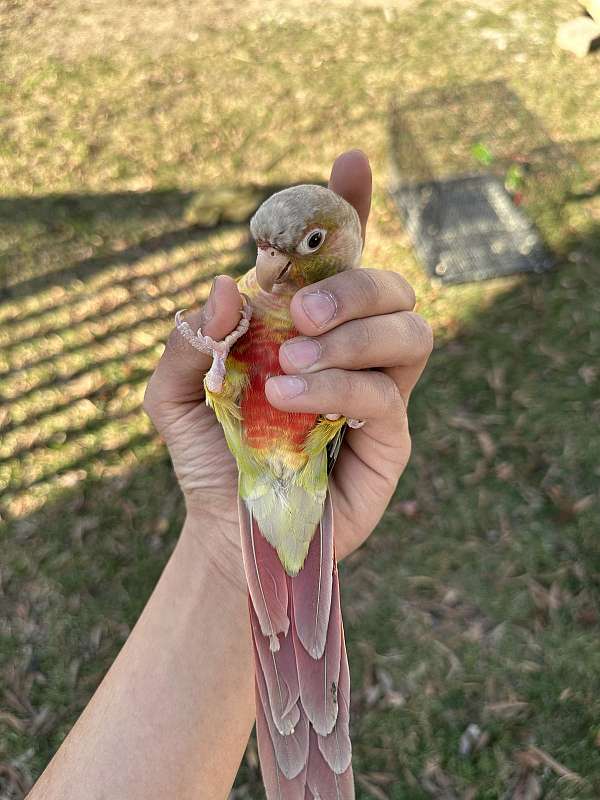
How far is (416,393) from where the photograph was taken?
4488mm

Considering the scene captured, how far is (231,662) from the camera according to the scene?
2.21 metres

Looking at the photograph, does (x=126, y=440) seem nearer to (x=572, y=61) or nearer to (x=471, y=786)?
(x=471, y=786)

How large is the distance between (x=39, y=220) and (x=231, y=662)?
442cm

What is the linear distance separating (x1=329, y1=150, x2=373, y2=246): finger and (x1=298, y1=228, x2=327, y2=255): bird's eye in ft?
1.55

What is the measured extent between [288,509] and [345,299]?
706 millimetres

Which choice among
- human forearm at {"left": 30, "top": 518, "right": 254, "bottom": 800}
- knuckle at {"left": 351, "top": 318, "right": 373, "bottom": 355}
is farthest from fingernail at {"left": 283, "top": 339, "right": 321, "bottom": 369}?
human forearm at {"left": 30, "top": 518, "right": 254, "bottom": 800}

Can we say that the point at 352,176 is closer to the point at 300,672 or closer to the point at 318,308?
the point at 318,308

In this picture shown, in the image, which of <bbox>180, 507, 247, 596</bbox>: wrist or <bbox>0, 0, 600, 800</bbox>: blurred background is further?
<bbox>0, 0, 600, 800</bbox>: blurred background

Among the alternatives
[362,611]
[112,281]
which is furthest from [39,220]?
[362,611]

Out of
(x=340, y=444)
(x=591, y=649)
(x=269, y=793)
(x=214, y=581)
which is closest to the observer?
(x=269, y=793)

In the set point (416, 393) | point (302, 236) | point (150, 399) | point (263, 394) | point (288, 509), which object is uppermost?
point (302, 236)

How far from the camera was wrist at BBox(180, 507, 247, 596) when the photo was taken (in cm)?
239

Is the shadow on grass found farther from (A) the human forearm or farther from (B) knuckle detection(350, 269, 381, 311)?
(B) knuckle detection(350, 269, 381, 311)

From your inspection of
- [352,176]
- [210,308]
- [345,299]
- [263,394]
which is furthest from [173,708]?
[352,176]
